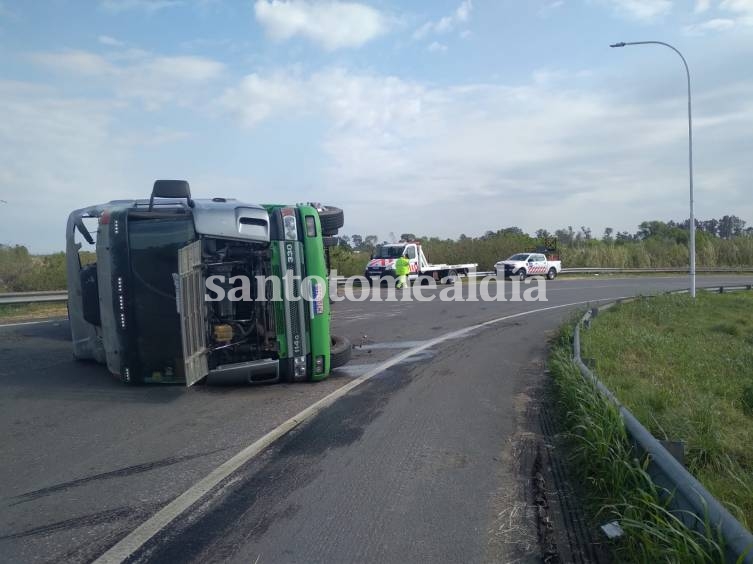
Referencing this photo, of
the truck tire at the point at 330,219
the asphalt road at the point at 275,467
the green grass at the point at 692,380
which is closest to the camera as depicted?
the asphalt road at the point at 275,467

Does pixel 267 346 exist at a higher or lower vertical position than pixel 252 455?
higher

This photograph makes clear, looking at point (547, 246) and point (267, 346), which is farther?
point (547, 246)

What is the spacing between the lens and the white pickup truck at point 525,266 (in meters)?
36.4

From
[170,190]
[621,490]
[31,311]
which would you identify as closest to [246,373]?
[170,190]

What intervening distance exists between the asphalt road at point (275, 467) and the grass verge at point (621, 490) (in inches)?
21.2

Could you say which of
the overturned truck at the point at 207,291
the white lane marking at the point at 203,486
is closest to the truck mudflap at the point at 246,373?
the overturned truck at the point at 207,291

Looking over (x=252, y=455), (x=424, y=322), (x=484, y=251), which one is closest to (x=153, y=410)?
(x=252, y=455)

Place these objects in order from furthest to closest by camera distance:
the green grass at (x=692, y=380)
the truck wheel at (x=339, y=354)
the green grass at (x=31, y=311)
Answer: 1. the green grass at (x=31, y=311)
2. the truck wheel at (x=339, y=354)
3. the green grass at (x=692, y=380)

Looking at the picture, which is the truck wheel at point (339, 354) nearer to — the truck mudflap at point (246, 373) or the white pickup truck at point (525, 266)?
the truck mudflap at point (246, 373)

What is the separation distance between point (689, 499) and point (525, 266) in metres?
33.9

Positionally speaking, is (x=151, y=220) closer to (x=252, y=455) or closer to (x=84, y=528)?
(x=252, y=455)

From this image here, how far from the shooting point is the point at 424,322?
1600cm

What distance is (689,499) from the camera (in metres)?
3.50

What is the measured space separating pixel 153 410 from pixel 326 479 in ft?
10.4
